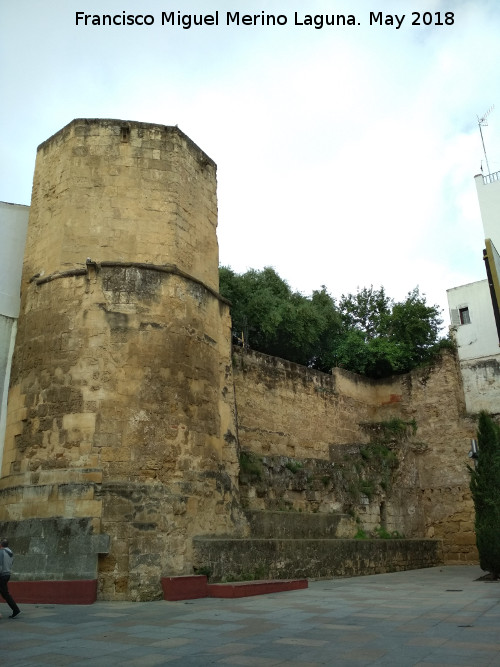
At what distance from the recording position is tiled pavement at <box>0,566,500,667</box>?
4.72 metres

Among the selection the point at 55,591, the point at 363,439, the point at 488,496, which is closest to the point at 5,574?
the point at 55,591

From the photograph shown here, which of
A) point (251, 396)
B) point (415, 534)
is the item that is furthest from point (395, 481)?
point (251, 396)

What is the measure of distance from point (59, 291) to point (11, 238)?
8.38 feet

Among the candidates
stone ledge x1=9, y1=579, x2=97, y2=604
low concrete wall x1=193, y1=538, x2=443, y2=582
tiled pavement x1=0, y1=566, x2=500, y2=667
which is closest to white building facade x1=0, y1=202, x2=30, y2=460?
stone ledge x1=9, y1=579, x2=97, y2=604

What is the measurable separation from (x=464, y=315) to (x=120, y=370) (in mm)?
15669

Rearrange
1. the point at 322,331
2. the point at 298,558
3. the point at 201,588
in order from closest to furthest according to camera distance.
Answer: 1. the point at 201,588
2. the point at 298,558
3. the point at 322,331

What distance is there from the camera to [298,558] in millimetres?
11367

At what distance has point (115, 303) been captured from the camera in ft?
33.8

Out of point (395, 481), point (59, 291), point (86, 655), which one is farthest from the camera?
point (395, 481)

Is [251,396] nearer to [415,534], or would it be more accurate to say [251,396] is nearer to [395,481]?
[395,481]

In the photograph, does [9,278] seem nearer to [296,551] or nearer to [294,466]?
[294,466]

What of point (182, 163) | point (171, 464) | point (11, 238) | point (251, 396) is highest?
point (182, 163)

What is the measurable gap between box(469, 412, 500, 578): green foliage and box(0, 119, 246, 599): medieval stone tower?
17.3ft

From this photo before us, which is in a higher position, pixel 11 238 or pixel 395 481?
pixel 11 238
